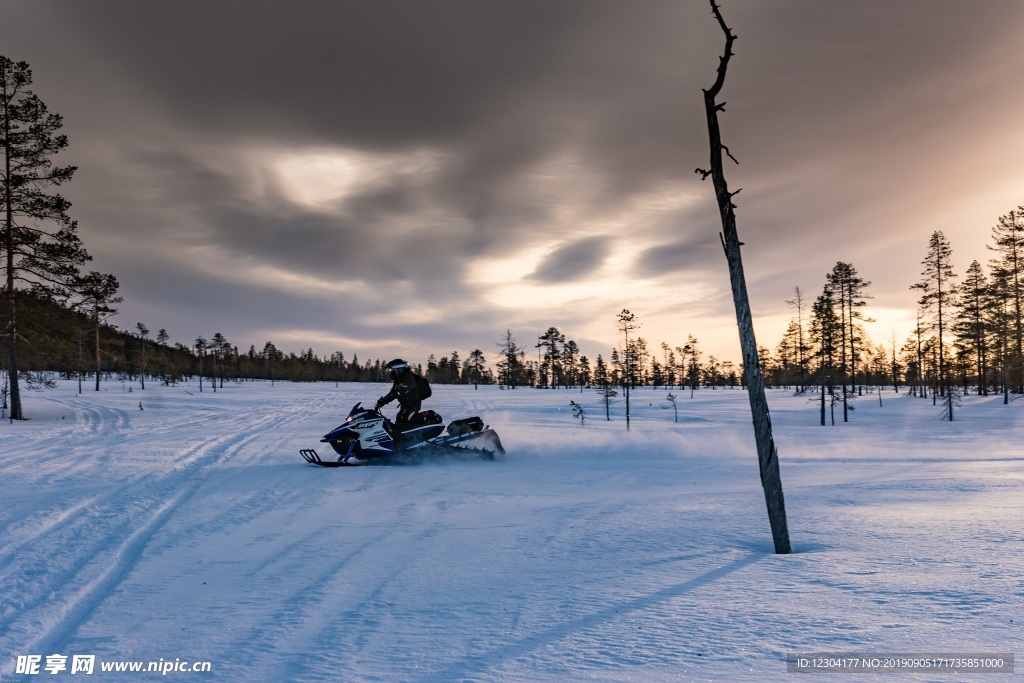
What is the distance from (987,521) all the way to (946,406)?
4633 cm

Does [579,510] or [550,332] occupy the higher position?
[550,332]

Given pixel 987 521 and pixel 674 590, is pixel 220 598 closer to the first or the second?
pixel 674 590

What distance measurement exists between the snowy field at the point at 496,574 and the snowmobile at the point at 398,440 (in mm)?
1317

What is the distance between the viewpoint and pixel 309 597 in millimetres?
4438

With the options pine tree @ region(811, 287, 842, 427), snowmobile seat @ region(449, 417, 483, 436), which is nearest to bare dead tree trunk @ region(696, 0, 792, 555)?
snowmobile seat @ region(449, 417, 483, 436)

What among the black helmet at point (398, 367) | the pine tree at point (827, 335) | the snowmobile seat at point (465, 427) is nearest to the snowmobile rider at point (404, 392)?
the black helmet at point (398, 367)

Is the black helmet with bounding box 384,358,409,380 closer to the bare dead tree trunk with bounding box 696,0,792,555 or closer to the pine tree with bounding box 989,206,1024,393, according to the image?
the bare dead tree trunk with bounding box 696,0,792,555

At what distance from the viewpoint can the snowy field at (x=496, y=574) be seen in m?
3.39

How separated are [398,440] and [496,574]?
799cm

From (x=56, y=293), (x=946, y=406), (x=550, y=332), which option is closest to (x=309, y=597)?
(x=56, y=293)

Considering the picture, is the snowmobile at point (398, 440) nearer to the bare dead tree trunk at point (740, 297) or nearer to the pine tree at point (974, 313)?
the bare dead tree trunk at point (740, 297)

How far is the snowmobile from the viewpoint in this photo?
12.2 metres

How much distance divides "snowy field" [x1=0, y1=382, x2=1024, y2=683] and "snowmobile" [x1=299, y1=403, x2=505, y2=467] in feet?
4.32

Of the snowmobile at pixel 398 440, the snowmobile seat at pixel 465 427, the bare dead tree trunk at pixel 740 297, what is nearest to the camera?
the bare dead tree trunk at pixel 740 297
